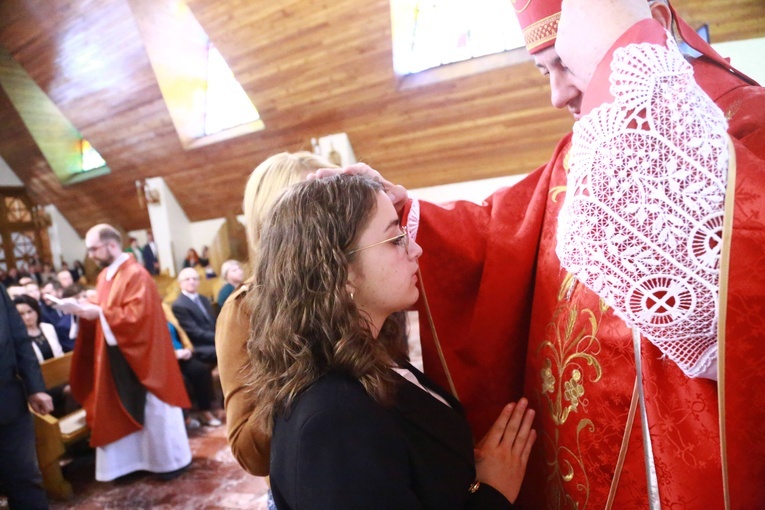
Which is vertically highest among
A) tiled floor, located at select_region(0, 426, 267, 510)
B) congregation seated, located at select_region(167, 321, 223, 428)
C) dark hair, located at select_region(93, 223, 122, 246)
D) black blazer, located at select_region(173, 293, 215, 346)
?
dark hair, located at select_region(93, 223, 122, 246)

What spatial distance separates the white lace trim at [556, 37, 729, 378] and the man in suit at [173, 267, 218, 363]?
5.44 m

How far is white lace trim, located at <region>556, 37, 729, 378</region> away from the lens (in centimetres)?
55

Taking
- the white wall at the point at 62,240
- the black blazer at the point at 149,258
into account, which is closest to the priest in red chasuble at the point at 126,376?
the black blazer at the point at 149,258

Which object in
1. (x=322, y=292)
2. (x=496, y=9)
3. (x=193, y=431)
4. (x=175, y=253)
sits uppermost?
(x=496, y=9)

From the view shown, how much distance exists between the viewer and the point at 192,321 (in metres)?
5.64

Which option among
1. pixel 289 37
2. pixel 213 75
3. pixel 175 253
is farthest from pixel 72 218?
pixel 289 37

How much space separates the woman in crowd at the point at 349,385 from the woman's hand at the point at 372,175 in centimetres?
6

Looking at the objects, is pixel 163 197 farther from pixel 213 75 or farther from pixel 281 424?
pixel 281 424

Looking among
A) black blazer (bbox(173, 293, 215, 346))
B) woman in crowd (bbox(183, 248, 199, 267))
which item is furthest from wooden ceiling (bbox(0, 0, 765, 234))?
black blazer (bbox(173, 293, 215, 346))

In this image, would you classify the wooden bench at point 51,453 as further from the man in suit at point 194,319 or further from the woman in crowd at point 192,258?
the woman in crowd at point 192,258

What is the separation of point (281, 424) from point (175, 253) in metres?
10.5

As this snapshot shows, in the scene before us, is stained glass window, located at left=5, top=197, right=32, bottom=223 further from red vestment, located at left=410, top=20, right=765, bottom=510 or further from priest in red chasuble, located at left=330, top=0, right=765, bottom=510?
priest in red chasuble, located at left=330, top=0, right=765, bottom=510

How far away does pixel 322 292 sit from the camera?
103 cm

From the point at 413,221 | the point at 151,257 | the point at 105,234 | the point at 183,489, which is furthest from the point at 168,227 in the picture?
the point at 413,221
